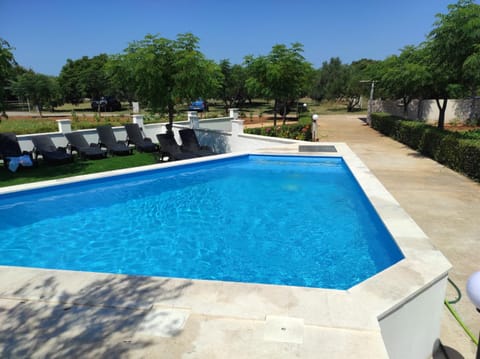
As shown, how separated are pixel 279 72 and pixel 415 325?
15297mm

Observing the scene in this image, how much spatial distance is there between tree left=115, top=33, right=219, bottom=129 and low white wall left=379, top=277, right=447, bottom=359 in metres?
10.0

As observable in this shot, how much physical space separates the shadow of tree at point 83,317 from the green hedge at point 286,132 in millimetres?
13099

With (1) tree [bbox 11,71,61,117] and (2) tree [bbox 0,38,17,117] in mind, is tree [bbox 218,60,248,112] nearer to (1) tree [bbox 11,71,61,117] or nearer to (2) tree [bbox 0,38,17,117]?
(1) tree [bbox 11,71,61,117]

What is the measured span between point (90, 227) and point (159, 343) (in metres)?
4.86

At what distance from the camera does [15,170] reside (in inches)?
420

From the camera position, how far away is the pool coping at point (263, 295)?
3158 millimetres

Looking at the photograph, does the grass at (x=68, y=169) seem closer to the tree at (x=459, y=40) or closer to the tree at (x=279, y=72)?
the tree at (x=279, y=72)

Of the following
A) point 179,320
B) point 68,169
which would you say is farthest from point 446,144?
point 68,169

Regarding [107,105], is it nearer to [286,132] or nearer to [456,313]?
[286,132]

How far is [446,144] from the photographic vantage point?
1107 centimetres

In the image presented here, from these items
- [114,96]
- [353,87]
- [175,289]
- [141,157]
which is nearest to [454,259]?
[175,289]

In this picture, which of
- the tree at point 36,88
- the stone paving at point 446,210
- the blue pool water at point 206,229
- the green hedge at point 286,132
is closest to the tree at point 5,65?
the blue pool water at point 206,229

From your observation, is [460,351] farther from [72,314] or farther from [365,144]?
[365,144]

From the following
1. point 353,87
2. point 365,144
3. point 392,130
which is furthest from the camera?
point 353,87
